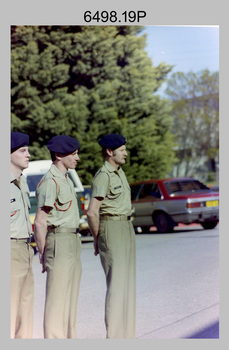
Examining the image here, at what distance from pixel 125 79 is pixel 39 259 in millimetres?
2501

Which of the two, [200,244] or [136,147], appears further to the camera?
[200,244]

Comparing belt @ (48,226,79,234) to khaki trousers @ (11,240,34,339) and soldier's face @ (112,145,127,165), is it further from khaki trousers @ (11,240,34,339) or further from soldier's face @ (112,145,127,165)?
soldier's face @ (112,145,127,165)

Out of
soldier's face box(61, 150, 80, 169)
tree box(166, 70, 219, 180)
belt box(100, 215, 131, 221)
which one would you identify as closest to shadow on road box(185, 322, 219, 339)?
belt box(100, 215, 131, 221)

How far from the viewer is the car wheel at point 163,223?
8.45 m

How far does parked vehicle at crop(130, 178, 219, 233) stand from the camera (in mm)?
7898

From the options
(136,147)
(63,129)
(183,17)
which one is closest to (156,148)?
(136,147)

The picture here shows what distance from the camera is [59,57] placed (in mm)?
6879

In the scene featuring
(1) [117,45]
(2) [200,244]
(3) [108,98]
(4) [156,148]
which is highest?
(1) [117,45]

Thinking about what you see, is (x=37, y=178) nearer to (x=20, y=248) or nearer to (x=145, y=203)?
(x=20, y=248)

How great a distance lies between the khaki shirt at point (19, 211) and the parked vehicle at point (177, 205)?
2225 millimetres

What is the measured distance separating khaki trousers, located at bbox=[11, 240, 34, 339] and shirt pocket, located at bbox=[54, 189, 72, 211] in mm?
400

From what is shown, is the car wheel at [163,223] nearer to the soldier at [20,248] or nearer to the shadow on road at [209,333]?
the shadow on road at [209,333]

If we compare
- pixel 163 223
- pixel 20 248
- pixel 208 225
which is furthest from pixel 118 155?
pixel 208 225

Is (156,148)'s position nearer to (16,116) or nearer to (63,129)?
(63,129)
